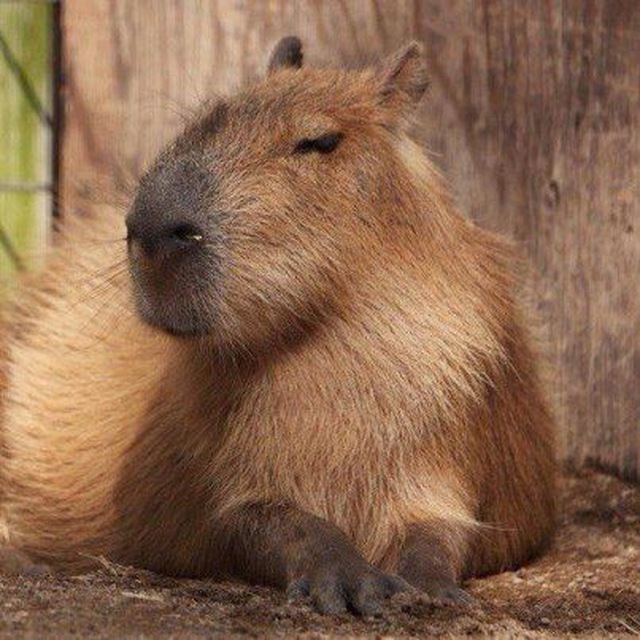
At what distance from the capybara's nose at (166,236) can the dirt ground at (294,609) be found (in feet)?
2.33

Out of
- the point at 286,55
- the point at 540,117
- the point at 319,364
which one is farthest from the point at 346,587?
the point at 540,117

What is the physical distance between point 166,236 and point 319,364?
0.51m

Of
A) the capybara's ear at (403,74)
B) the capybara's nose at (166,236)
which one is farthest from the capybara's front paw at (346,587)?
the capybara's ear at (403,74)

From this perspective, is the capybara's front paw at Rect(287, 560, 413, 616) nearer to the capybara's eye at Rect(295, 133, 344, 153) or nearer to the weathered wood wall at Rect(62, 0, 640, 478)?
the capybara's eye at Rect(295, 133, 344, 153)

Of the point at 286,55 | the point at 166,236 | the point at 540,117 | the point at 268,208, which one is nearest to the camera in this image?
the point at 166,236

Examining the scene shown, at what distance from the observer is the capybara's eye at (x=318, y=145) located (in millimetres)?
3930

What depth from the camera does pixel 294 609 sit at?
3.46m

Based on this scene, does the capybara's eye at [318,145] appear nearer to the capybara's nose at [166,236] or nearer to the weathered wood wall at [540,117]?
the capybara's nose at [166,236]

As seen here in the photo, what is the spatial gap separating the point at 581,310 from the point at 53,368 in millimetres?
1525

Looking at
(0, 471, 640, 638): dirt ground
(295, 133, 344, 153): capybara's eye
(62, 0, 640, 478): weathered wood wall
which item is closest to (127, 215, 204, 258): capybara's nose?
(295, 133, 344, 153): capybara's eye

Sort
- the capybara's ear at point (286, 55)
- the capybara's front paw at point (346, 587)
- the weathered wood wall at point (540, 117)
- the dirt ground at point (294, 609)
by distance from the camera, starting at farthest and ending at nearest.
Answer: the weathered wood wall at point (540, 117) < the capybara's ear at point (286, 55) < the capybara's front paw at point (346, 587) < the dirt ground at point (294, 609)

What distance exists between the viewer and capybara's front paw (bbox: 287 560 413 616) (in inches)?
136

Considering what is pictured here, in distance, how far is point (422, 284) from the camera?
13.3 ft

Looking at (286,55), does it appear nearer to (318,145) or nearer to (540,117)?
(318,145)
